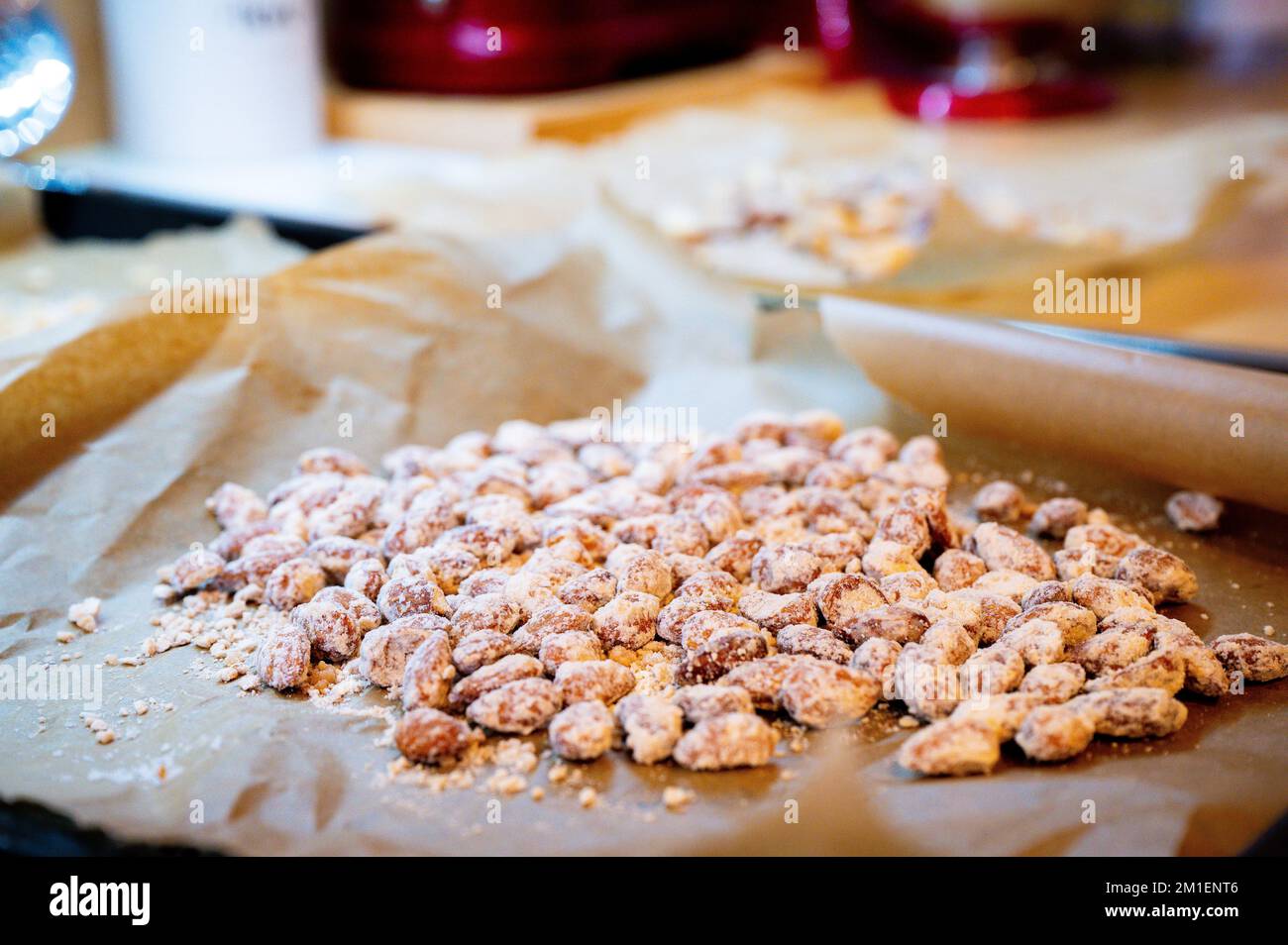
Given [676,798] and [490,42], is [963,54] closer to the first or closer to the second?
[490,42]

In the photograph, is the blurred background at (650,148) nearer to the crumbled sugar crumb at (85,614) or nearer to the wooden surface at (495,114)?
the wooden surface at (495,114)

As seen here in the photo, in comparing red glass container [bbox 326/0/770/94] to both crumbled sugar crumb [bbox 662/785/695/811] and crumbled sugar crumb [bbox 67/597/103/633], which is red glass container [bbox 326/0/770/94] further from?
crumbled sugar crumb [bbox 662/785/695/811]

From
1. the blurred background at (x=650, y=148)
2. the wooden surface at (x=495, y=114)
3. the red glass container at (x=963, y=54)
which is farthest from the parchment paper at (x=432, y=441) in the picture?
the red glass container at (x=963, y=54)

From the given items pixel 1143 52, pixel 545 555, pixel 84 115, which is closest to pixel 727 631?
pixel 545 555

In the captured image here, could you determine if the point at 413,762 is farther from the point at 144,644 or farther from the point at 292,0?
the point at 292,0

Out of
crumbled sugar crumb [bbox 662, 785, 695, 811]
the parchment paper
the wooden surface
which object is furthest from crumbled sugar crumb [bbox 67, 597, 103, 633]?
the wooden surface

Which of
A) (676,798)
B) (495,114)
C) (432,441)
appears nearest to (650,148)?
(495,114)

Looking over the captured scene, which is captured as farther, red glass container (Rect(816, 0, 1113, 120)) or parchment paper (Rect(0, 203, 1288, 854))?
red glass container (Rect(816, 0, 1113, 120))
